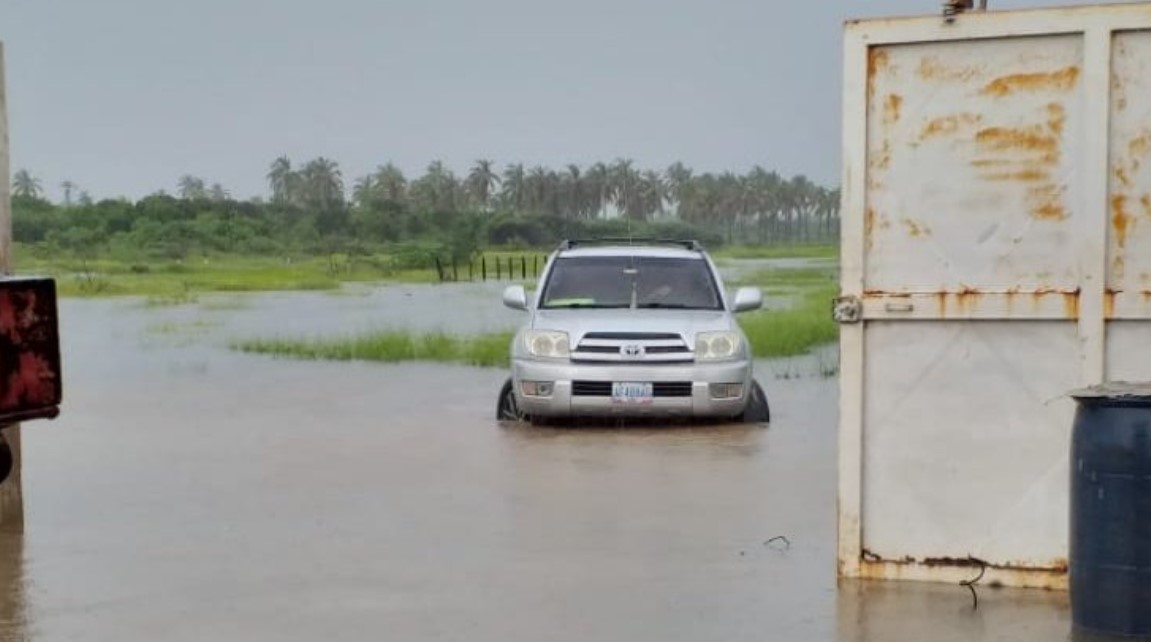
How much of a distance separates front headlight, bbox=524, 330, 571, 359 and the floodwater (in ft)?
2.09

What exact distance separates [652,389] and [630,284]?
1681 millimetres

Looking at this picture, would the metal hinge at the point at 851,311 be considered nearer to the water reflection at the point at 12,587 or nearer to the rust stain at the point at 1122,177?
the rust stain at the point at 1122,177

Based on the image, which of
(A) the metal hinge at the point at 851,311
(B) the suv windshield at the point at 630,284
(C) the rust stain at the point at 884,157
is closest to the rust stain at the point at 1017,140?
(C) the rust stain at the point at 884,157

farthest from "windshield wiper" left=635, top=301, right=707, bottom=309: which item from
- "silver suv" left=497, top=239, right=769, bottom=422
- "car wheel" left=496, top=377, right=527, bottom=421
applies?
"car wheel" left=496, top=377, right=527, bottom=421

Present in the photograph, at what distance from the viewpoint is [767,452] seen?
41.7 ft

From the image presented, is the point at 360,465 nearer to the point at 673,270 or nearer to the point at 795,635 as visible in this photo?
the point at 673,270

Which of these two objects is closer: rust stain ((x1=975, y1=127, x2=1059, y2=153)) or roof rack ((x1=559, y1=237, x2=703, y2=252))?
rust stain ((x1=975, y1=127, x2=1059, y2=153))

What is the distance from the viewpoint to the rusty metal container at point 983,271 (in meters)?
7.12

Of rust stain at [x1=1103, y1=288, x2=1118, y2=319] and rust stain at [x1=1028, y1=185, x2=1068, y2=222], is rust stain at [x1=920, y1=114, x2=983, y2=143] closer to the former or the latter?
→ rust stain at [x1=1028, y1=185, x2=1068, y2=222]

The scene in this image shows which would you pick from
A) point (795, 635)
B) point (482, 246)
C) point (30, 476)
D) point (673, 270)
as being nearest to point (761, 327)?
point (673, 270)

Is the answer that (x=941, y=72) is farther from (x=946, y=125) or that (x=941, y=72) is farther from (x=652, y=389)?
(x=652, y=389)

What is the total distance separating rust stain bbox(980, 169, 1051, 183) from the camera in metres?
7.27

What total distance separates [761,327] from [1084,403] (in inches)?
837

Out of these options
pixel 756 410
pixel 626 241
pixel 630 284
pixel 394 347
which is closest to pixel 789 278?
pixel 394 347
